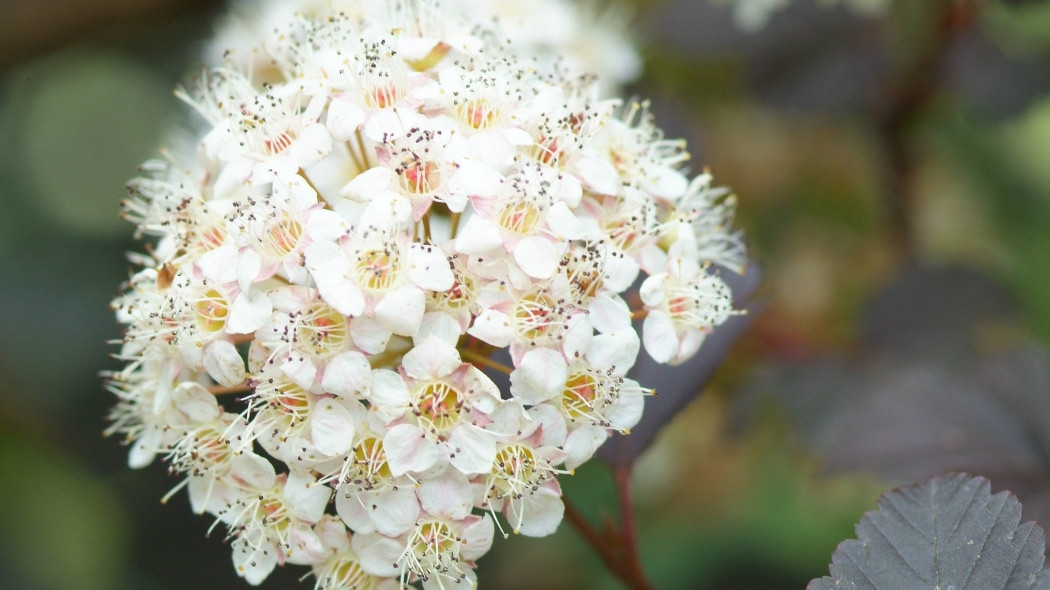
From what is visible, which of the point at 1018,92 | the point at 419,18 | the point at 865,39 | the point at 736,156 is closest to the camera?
the point at 419,18

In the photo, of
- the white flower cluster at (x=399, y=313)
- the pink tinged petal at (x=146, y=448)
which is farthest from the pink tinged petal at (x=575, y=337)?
the pink tinged petal at (x=146, y=448)

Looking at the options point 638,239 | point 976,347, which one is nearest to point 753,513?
point 976,347

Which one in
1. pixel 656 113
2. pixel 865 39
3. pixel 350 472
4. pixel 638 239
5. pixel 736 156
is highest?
pixel 865 39

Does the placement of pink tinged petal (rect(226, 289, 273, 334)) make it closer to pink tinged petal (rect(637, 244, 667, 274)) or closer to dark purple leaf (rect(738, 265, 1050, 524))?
pink tinged petal (rect(637, 244, 667, 274))

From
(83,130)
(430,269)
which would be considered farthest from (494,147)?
(83,130)

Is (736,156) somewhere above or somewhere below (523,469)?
above

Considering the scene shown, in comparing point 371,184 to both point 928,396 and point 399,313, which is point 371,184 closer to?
point 399,313

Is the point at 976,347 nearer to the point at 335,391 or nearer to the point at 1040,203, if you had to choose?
the point at 1040,203
